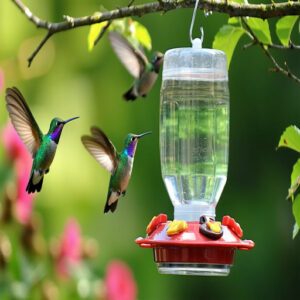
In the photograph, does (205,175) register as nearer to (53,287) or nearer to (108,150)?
(108,150)

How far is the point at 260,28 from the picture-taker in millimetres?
2943

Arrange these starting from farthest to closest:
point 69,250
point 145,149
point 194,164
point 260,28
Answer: point 145,149, point 69,250, point 194,164, point 260,28

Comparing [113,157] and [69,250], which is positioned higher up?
[113,157]

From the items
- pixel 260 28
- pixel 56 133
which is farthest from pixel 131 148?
pixel 260 28

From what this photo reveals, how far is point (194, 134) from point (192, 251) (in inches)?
29.1

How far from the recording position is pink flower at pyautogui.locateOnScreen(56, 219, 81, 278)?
5301mm

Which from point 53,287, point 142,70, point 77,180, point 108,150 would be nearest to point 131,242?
point 77,180

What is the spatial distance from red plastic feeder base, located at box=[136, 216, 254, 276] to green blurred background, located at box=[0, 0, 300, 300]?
194 inches

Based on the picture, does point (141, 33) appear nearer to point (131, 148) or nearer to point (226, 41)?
point (226, 41)

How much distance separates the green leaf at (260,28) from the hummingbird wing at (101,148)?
1.75ft

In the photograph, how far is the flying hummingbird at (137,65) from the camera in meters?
3.35

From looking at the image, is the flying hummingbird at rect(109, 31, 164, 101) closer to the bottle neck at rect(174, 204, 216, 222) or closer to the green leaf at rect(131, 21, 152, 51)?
the green leaf at rect(131, 21, 152, 51)

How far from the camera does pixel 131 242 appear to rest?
28.2ft

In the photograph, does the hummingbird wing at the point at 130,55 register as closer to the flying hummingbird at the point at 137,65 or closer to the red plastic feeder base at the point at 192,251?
the flying hummingbird at the point at 137,65
